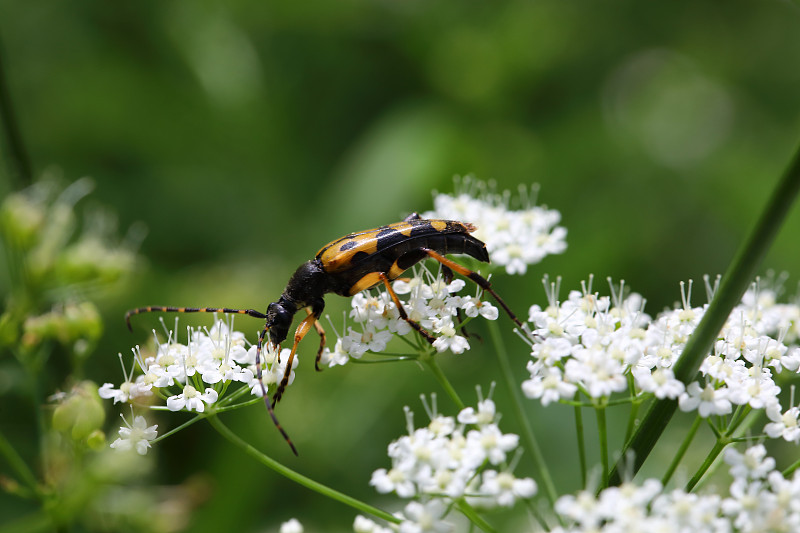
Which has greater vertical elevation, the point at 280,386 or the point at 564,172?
the point at 564,172

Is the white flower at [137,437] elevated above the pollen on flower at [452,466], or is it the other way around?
the white flower at [137,437]

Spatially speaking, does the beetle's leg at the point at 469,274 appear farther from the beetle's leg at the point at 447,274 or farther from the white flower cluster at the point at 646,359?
the white flower cluster at the point at 646,359

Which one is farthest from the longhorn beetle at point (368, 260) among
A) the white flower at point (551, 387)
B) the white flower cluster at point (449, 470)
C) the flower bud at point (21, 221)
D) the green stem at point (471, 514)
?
the green stem at point (471, 514)

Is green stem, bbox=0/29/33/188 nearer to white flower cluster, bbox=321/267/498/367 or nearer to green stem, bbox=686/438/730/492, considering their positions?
white flower cluster, bbox=321/267/498/367

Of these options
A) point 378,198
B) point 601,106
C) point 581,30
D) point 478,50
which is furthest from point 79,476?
point 581,30

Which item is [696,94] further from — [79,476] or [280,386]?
[79,476]

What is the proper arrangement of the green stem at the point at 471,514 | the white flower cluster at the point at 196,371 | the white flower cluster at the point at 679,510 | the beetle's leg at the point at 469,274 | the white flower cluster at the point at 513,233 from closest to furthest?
the white flower cluster at the point at 679,510, the green stem at the point at 471,514, the white flower cluster at the point at 196,371, the beetle's leg at the point at 469,274, the white flower cluster at the point at 513,233
